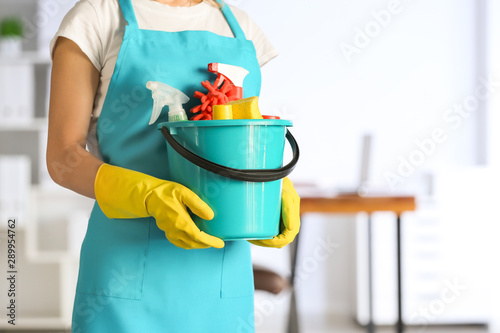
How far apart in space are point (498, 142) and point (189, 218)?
3.46 meters

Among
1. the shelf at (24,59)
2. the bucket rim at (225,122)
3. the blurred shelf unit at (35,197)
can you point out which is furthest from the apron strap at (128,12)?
the shelf at (24,59)

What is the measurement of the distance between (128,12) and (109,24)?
0.13 feet

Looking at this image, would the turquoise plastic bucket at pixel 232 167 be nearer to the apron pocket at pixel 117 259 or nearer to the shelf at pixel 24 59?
the apron pocket at pixel 117 259

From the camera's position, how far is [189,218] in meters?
0.79

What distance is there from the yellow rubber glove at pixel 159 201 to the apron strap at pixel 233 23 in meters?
0.37

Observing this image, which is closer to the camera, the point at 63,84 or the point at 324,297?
the point at 63,84

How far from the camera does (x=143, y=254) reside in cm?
92

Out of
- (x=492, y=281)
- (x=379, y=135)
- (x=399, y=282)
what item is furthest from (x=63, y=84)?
(x=379, y=135)

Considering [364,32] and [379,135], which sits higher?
[364,32]

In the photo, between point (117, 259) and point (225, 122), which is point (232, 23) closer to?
point (225, 122)

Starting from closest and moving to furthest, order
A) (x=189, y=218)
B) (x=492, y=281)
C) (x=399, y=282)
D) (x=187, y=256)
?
(x=189, y=218) < (x=187, y=256) < (x=399, y=282) < (x=492, y=281)

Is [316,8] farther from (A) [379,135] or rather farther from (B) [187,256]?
(B) [187,256]

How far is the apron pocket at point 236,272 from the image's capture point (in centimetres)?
96

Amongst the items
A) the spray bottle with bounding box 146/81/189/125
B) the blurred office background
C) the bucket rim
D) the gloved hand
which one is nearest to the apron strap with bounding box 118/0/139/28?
the spray bottle with bounding box 146/81/189/125
